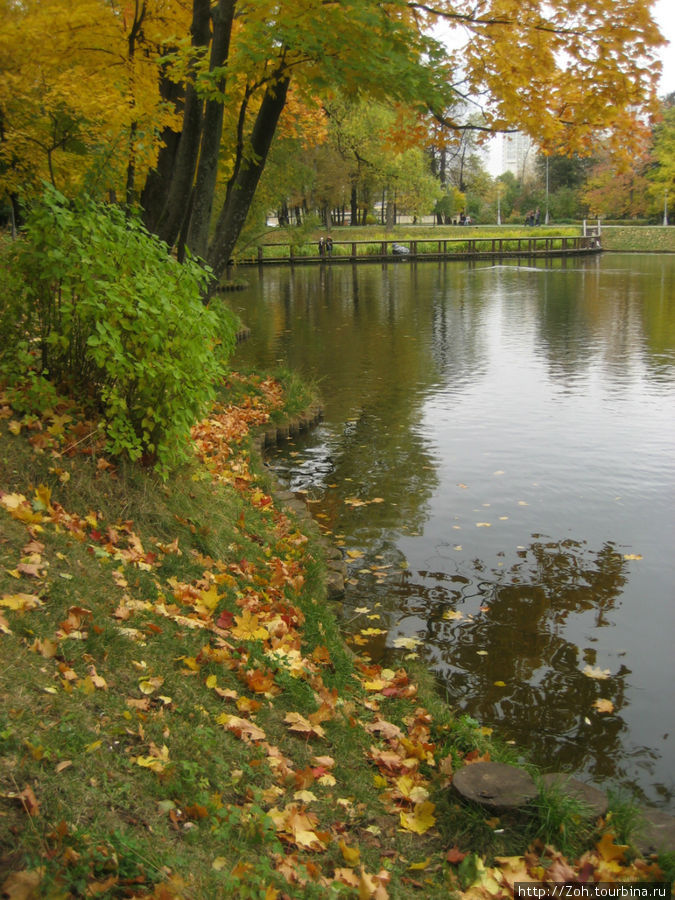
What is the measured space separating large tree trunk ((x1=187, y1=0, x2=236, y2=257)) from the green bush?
382 centimetres

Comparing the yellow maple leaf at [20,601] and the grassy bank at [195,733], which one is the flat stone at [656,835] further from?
the yellow maple leaf at [20,601]

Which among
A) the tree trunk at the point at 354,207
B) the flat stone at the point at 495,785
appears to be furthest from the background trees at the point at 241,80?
the tree trunk at the point at 354,207

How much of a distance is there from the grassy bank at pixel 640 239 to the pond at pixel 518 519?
151ft

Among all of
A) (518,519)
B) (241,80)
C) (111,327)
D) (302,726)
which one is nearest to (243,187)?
(241,80)

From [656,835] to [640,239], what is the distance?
65.4 m

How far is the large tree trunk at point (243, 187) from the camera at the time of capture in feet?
33.8

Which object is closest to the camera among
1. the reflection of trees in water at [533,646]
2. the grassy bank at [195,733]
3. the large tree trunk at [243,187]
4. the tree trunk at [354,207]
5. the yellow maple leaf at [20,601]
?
the grassy bank at [195,733]

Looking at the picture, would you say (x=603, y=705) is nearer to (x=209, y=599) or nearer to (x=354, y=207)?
(x=209, y=599)

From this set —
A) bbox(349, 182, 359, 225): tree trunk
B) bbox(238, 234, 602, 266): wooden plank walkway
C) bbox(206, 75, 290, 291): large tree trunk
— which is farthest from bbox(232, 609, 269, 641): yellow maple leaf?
bbox(349, 182, 359, 225): tree trunk

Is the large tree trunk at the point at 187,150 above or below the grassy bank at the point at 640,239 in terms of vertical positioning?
below

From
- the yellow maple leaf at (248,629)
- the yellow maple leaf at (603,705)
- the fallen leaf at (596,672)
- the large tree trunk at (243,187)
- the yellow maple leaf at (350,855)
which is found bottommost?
the yellow maple leaf at (603,705)

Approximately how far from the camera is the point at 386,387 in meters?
13.2

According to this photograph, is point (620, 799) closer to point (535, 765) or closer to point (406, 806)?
point (535, 765)

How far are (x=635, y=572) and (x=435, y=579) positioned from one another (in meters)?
1.57
